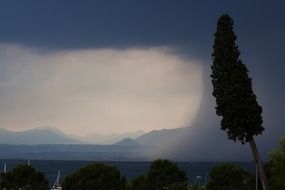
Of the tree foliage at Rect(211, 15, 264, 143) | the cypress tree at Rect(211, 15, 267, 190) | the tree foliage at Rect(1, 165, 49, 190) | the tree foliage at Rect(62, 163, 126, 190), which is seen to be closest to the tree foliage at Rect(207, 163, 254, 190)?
the tree foliage at Rect(62, 163, 126, 190)

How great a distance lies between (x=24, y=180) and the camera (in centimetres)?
7419

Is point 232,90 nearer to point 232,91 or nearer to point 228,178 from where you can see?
point 232,91

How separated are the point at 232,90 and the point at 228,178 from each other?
2778 centimetres

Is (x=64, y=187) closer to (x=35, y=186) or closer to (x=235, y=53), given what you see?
(x=35, y=186)

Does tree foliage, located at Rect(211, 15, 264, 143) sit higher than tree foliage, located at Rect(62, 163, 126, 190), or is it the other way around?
tree foliage, located at Rect(211, 15, 264, 143)

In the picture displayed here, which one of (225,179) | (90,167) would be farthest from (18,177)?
(225,179)

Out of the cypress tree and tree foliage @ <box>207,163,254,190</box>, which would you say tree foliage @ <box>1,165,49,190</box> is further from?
the cypress tree

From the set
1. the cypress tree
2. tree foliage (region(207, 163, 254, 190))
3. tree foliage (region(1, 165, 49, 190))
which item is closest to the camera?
the cypress tree

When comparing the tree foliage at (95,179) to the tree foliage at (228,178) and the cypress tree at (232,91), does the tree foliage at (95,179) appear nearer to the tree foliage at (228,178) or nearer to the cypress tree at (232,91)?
the tree foliage at (228,178)

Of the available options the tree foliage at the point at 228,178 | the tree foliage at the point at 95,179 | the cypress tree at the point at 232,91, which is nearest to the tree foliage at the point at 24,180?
the tree foliage at the point at 95,179

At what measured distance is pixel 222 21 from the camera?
55156 mm

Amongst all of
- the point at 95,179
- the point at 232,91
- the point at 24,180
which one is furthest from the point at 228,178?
the point at 232,91

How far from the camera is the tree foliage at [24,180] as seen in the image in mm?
73875

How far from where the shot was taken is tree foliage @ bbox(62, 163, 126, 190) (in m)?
72.8
